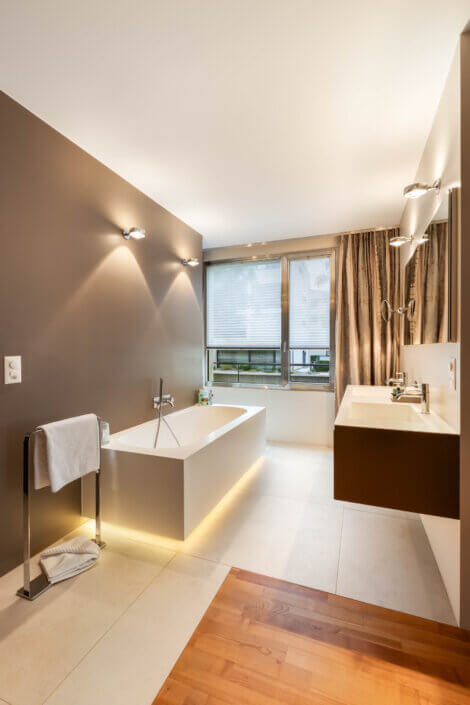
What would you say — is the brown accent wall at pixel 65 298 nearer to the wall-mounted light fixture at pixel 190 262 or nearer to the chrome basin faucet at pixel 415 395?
the wall-mounted light fixture at pixel 190 262

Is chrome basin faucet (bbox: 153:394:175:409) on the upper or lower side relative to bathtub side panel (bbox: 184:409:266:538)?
upper

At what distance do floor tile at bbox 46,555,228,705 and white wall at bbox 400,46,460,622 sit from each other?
1087 millimetres

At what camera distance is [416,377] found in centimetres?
264

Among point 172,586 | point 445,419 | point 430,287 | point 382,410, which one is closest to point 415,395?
point 382,410

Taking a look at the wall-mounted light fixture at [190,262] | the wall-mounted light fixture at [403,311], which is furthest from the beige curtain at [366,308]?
the wall-mounted light fixture at [190,262]

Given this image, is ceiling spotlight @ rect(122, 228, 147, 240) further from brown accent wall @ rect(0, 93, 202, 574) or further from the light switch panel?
the light switch panel

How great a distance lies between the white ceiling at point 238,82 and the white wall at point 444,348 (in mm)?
134

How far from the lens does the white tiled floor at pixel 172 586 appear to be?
1.22m

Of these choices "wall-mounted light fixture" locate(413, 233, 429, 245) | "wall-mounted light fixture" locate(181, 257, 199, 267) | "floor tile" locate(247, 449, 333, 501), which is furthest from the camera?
"wall-mounted light fixture" locate(181, 257, 199, 267)

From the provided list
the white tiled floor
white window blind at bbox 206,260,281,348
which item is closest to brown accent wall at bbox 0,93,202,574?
the white tiled floor

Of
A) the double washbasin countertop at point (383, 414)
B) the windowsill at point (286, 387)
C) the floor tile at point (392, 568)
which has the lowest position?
the floor tile at point (392, 568)

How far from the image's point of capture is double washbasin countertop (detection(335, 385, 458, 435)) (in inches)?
62.5

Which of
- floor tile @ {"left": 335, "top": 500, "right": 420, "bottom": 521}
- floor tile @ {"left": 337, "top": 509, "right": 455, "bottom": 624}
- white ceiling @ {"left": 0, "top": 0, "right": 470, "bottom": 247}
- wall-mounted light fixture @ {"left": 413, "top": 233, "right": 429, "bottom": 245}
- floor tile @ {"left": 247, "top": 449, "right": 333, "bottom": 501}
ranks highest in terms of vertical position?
white ceiling @ {"left": 0, "top": 0, "right": 470, "bottom": 247}

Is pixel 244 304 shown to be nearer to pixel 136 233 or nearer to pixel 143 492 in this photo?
pixel 136 233
